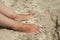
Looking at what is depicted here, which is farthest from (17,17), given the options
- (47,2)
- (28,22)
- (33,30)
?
(47,2)

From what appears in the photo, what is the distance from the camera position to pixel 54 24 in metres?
1.98

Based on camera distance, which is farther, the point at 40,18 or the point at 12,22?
the point at 40,18

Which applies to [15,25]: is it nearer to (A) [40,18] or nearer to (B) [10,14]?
(B) [10,14]

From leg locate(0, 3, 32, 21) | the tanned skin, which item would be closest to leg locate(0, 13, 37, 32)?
the tanned skin

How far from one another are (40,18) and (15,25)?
0.34 metres

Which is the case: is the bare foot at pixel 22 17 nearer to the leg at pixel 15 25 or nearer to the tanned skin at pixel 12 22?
the tanned skin at pixel 12 22

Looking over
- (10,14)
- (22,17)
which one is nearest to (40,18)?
(22,17)

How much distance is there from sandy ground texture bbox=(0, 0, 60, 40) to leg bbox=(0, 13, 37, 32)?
0.05 meters

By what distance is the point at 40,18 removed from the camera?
6.56 ft

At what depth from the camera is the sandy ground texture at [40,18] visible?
5.78ft

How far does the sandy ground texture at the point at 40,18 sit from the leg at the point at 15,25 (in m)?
0.05

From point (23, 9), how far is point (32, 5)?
0.43 feet

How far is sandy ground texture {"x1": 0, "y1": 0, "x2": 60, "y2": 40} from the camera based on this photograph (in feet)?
5.78

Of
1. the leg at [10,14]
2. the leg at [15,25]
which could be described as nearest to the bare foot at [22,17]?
the leg at [10,14]
